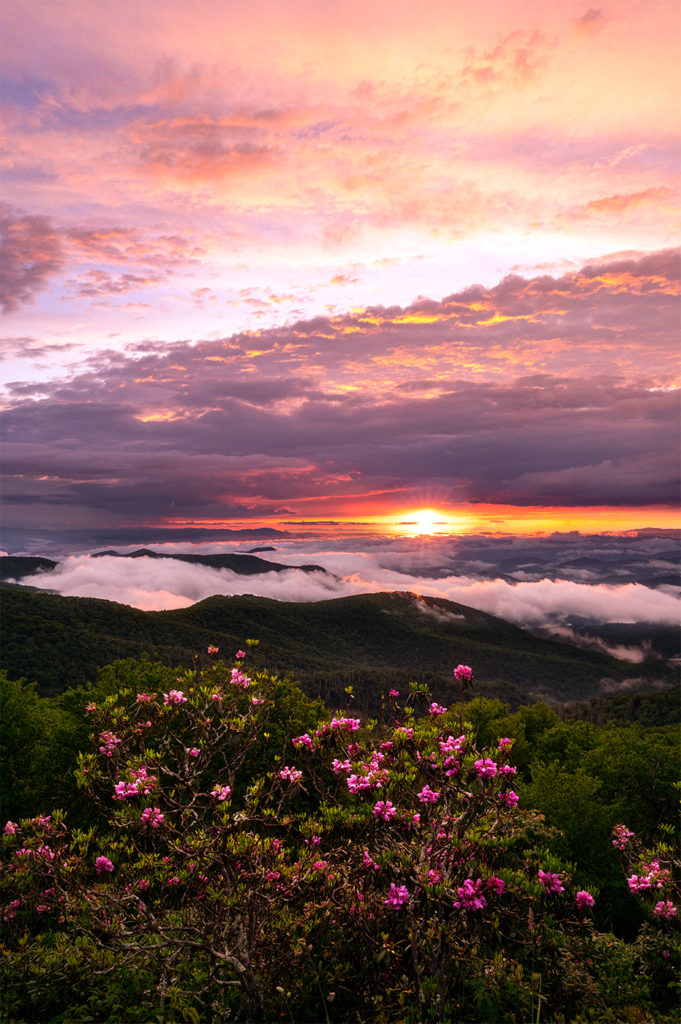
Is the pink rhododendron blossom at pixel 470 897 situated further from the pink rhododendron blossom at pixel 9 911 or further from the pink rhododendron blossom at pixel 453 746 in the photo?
the pink rhododendron blossom at pixel 9 911

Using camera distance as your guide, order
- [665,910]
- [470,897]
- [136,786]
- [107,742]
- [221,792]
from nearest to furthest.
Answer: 1. [470,897]
2. [221,792]
3. [136,786]
4. [665,910]
5. [107,742]

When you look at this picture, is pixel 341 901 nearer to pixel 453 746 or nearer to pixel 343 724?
pixel 343 724

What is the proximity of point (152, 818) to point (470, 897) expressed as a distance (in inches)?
232

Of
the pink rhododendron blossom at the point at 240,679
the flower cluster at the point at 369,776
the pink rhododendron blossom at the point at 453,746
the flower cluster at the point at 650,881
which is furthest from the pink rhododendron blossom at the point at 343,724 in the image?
the flower cluster at the point at 650,881

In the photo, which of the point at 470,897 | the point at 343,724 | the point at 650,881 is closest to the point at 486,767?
the point at 470,897

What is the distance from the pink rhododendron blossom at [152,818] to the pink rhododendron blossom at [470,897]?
5.62 metres

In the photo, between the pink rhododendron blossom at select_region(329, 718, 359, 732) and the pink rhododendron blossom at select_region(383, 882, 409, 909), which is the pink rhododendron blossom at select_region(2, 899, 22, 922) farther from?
the pink rhododendron blossom at select_region(383, 882, 409, 909)

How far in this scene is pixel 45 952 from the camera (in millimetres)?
10961

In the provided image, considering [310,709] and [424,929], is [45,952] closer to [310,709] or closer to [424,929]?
[424,929]

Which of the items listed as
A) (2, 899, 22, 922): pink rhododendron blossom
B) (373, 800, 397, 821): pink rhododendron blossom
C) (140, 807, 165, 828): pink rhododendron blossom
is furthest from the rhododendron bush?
(2, 899, 22, 922): pink rhododendron blossom

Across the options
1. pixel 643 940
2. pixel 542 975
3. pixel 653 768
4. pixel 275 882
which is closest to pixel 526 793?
pixel 653 768

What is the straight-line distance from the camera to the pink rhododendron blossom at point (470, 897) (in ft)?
24.8

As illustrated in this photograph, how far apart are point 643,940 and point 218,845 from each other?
10104mm

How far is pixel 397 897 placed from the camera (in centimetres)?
819
